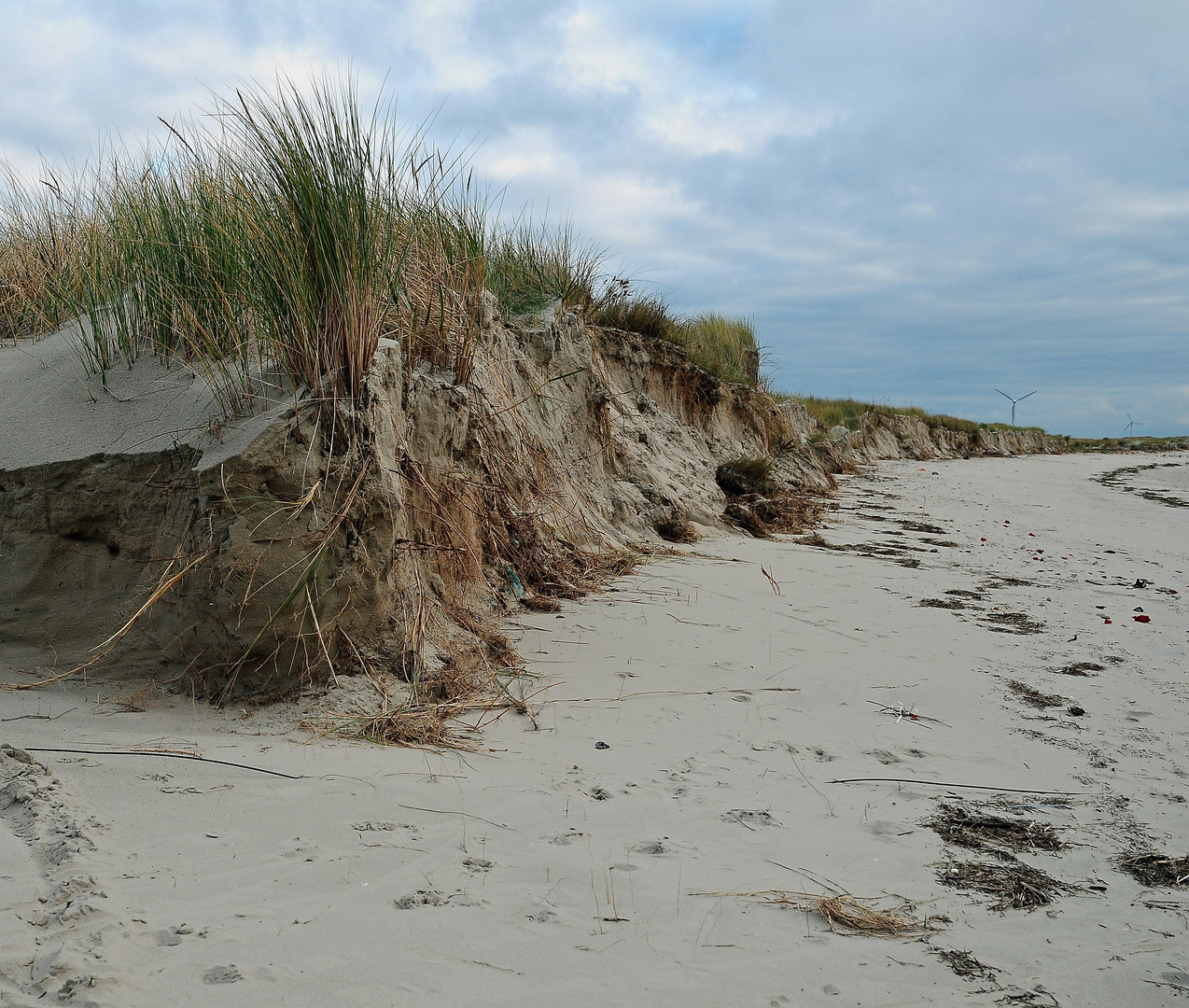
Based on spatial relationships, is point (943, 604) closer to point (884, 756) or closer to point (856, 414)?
point (884, 756)

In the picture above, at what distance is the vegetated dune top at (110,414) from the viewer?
343 cm

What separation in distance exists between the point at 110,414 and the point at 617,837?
124 inches

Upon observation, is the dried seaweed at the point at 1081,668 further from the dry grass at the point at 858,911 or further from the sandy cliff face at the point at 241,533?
the sandy cliff face at the point at 241,533

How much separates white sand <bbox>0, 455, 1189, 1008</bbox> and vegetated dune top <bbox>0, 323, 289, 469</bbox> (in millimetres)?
1090

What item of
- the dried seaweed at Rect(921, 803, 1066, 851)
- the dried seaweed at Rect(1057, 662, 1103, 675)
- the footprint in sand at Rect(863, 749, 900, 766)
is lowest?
the dried seaweed at Rect(921, 803, 1066, 851)

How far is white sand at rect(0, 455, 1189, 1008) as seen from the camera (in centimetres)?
175

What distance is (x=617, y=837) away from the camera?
7.80 ft

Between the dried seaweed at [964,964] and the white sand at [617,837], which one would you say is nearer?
the white sand at [617,837]

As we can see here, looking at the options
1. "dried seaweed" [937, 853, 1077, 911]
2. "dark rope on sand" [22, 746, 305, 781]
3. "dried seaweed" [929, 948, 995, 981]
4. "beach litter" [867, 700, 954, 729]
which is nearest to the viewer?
"dried seaweed" [929, 948, 995, 981]

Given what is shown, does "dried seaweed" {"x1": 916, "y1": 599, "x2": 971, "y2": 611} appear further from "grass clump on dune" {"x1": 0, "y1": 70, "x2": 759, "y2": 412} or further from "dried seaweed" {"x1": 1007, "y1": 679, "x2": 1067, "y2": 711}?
"grass clump on dune" {"x1": 0, "y1": 70, "x2": 759, "y2": 412}

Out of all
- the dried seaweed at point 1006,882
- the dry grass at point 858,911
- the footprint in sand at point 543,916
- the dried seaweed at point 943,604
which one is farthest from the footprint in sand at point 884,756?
the dried seaweed at point 943,604

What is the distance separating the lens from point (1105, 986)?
1861 mm

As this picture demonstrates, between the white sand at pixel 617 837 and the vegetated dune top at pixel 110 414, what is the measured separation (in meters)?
1.09

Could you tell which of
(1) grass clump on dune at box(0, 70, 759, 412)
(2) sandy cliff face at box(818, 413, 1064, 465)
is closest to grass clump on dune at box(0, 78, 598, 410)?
(1) grass clump on dune at box(0, 70, 759, 412)
